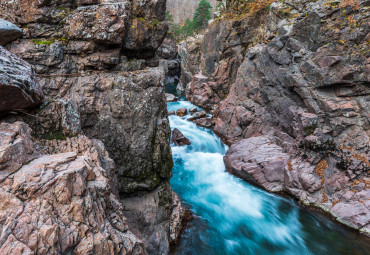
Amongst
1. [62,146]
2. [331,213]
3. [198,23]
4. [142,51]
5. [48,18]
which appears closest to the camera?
[62,146]

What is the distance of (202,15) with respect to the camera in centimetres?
4109

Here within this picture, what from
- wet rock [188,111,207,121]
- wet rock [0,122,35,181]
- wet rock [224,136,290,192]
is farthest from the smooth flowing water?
wet rock [188,111,207,121]

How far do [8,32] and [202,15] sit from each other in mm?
42748

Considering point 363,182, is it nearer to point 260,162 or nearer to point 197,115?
point 260,162

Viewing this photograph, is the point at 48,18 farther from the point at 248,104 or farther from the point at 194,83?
the point at 194,83

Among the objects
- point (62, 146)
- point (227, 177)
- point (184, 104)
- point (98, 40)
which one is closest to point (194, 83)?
point (184, 104)

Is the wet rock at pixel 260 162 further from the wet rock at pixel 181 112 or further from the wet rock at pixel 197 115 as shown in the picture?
the wet rock at pixel 181 112

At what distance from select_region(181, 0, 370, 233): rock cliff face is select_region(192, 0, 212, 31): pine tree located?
29863 mm

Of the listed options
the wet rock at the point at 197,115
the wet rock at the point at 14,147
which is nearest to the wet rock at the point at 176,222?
the wet rock at the point at 14,147

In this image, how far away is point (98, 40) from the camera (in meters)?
6.22

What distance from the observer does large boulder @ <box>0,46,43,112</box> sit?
11.0 ft

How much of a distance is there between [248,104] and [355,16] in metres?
7.47

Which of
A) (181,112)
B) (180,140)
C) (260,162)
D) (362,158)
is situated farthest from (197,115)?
(362,158)

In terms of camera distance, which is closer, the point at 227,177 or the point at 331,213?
the point at 331,213
